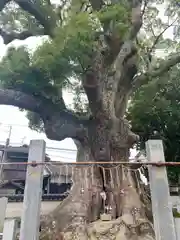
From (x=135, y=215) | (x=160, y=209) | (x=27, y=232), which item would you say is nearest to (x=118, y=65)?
(x=135, y=215)

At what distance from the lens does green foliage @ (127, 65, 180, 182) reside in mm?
8898

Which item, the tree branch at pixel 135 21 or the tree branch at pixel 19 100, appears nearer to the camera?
the tree branch at pixel 19 100

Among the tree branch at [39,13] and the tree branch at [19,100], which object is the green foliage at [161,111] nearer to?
the tree branch at [39,13]

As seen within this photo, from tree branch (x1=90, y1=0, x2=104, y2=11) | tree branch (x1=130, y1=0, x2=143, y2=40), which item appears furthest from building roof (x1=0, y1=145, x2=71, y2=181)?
tree branch (x1=90, y1=0, x2=104, y2=11)

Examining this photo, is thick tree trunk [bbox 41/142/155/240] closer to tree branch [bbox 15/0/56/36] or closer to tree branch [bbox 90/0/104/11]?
tree branch [bbox 15/0/56/36]

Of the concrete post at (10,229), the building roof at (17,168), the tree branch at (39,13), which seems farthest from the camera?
the building roof at (17,168)

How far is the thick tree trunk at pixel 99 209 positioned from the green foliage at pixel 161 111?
10.5ft

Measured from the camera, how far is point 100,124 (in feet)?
21.2

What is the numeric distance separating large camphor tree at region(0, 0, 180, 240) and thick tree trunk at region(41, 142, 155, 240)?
0.07 feet

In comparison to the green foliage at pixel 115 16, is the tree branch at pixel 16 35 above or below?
above

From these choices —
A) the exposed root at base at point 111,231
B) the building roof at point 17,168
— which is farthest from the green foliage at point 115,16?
the building roof at point 17,168

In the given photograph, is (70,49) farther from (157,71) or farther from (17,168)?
(17,168)

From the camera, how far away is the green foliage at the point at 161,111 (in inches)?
350

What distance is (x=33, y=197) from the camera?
376cm
